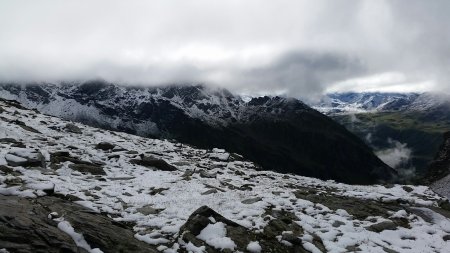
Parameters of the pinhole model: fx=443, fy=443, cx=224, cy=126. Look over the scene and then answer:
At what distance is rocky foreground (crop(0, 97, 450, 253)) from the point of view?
62.3 feet

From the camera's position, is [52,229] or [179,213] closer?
[52,229]

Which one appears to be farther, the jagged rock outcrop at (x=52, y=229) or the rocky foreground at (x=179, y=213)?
the rocky foreground at (x=179, y=213)

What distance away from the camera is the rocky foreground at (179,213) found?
19000 millimetres

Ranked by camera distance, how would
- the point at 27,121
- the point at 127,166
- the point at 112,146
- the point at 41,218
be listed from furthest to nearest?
the point at 27,121
the point at 112,146
the point at 127,166
the point at 41,218

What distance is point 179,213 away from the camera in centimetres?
2464

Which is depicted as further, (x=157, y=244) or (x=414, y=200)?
(x=414, y=200)

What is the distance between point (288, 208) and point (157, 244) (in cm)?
1059

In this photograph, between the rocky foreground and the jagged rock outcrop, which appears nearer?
the jagged rock outcrop

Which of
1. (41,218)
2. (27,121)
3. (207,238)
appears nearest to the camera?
(41,218)

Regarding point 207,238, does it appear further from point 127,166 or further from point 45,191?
point 127,166

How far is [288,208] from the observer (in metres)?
28.0

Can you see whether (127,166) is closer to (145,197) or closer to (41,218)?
(145,197)

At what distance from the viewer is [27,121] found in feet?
191

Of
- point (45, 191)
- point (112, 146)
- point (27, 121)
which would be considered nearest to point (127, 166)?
point (112, 146)
